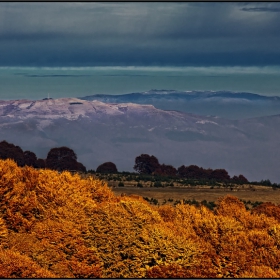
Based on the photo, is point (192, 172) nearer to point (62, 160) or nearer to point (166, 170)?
point (166, 170)

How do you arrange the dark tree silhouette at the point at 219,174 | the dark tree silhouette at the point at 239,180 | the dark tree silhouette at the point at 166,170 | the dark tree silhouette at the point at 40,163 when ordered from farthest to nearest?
the dark tree silhouette at the point at 166,170, the dark tree silhouette at the point at 219,174, the dark tree silhouette at the point at 40,163, the dark tree silhouette at the point at 239,180

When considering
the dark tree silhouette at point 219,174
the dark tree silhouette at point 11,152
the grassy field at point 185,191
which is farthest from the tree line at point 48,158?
the grassy field at point 185,191

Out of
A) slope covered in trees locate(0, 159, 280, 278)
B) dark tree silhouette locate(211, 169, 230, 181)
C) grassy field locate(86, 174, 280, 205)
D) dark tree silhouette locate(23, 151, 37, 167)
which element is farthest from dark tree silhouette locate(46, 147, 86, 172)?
slope covered in trees locate(0, 159, 280, 278)

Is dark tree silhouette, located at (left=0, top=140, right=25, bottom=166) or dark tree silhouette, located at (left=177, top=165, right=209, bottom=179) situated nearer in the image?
dark tree silhouette, located at (left=0, top=140, right=25, bottom=166)

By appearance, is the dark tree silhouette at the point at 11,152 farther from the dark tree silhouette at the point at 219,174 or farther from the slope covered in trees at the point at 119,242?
the slope covered in trees at the point at 119,242

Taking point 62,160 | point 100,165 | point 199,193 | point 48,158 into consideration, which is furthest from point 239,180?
point 48,158

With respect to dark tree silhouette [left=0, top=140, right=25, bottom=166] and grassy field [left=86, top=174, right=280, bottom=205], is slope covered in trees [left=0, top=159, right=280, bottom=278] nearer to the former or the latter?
grassy field [left=86, top=174, right=280, bottom=205]

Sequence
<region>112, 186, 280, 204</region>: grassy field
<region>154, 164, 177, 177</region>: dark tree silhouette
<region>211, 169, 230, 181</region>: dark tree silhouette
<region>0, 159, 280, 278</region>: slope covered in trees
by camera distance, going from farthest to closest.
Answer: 1. <region>154, 164, 177, 177</region>: dark tree silhouette
2. <region>211, 169, 230, 181</region>: dark tree silhouette
3. <region>112, 186, 280, 204</region>: grassy field
4. <region>0, 159, 280, 278</region>: slope covered in trees

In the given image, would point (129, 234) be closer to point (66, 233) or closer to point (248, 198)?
point (66, 233)
